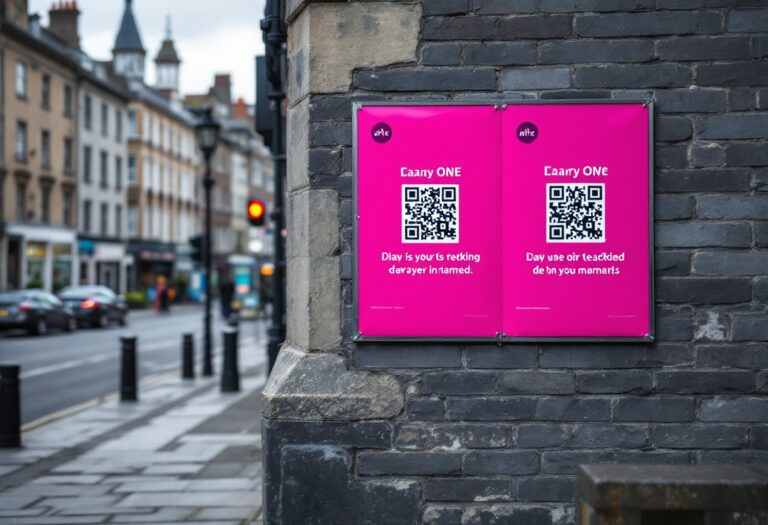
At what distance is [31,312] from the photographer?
2984 cm

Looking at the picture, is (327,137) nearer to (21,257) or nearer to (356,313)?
(356,313)

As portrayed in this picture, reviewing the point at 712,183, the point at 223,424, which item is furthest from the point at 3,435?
the point at 712,183

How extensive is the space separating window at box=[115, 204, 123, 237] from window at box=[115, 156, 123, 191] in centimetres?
123

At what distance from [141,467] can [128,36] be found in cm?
7357

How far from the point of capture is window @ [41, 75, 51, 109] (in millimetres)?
47469

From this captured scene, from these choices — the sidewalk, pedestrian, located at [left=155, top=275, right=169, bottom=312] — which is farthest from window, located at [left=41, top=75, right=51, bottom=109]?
A: the sidewalk

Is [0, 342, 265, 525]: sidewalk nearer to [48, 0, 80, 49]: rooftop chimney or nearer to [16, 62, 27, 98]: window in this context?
[16, 62, 27, 98]: window

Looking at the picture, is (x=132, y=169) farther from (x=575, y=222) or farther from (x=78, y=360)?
(x=575, y=222)

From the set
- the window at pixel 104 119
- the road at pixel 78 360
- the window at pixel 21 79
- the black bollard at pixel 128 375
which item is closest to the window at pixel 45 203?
the window at pixel 21 79

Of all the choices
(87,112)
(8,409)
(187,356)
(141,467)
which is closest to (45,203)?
(87,112)

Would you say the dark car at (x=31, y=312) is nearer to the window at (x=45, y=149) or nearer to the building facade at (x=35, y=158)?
the building facade at (x=35, y=158)

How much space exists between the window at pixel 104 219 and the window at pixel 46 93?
32.9ft

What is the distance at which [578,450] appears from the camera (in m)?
4.88

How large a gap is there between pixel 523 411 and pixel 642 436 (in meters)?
0.60
